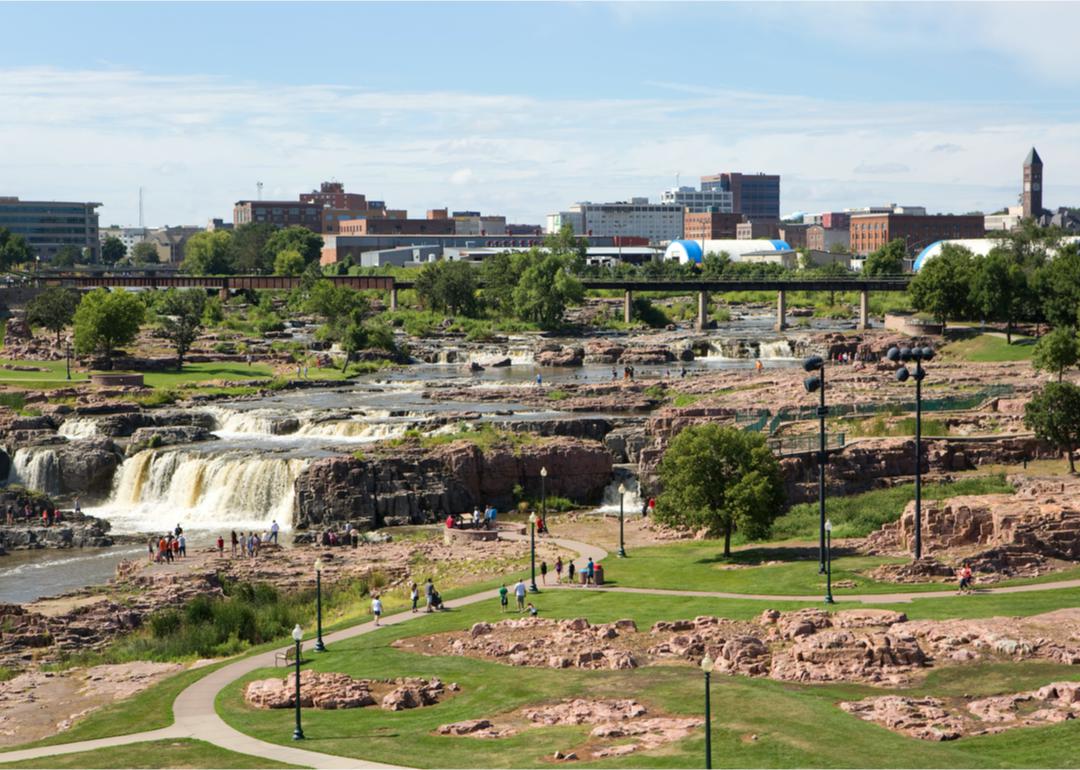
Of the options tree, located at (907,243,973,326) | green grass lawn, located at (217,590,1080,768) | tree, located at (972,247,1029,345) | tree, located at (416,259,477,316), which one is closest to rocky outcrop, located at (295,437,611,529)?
green grass lawn, located at (217,590,1080,768)

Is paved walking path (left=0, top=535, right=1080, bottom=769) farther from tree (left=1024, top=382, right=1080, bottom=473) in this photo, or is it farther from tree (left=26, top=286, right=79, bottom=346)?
tree (left=26, top=286, right=79, bottom=346)

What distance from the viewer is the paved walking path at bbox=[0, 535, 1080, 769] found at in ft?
119

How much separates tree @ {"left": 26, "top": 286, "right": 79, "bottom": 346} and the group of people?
77.4 metres

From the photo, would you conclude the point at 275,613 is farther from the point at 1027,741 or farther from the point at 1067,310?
the point at 1067,310

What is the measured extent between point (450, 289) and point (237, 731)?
496 ft

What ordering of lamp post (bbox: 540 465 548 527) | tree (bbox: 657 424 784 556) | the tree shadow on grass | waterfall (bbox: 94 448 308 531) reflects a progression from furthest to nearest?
waterfall (bbox: 94 448 308 531)
lamp post (bbox: 540 465 548 527)
tree (bbox: 657 424 784 556)
the tree shadow on grass

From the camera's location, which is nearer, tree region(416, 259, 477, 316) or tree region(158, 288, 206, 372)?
tree region(158, 288, 206, 372)

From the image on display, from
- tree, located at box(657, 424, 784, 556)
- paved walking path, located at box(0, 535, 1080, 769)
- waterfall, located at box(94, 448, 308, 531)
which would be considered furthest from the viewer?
waterfall, located at box(94, 448, 308, 531)

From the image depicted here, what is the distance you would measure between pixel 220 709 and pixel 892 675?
1896 cm

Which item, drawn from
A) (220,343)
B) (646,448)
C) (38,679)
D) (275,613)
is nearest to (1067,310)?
(646,448)

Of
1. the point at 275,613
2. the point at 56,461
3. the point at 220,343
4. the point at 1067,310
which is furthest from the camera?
the point at 220,343

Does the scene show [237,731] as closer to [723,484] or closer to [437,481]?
[723,484]

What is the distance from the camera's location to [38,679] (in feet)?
164

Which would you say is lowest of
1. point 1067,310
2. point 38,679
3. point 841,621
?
point 38,679
